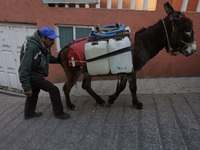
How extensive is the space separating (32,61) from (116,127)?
182cm

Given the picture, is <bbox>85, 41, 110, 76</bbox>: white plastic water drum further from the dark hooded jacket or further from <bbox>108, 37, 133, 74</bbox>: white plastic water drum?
the dark hooded jacket

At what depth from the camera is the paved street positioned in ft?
7.43

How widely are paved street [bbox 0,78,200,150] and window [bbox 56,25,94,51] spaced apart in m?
2.24

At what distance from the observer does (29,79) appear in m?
2.60

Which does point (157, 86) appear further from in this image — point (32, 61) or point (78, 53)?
point (32, 61)

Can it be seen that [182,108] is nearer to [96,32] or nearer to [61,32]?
[96,32]

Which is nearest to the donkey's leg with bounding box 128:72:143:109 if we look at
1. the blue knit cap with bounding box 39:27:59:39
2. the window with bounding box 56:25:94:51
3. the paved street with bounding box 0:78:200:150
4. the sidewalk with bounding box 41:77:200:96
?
the paved street with bounding box 0:78:200:150

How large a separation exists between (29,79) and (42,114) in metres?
1.09

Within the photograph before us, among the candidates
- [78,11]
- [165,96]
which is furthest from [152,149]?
[78,11]

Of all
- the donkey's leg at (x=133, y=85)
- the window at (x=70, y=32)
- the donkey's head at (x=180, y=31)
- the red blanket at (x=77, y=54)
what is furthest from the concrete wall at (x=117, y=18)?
the red blanket at (x=77, y=54)

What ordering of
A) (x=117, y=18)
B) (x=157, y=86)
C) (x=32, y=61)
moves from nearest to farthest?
(x=32, y=61) < (x=157, y=86) < (x=117, y=18)

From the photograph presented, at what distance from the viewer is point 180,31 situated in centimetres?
265

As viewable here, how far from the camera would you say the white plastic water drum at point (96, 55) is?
271 cm

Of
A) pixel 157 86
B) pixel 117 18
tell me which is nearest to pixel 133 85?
pixel 157 86
